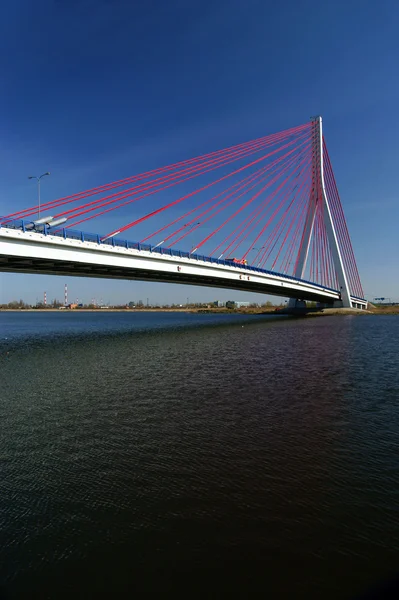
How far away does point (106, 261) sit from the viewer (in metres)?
33.9

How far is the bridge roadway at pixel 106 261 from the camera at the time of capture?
26.9m

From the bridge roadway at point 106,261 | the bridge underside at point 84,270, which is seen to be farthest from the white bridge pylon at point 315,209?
the bridge underside at point 84,270

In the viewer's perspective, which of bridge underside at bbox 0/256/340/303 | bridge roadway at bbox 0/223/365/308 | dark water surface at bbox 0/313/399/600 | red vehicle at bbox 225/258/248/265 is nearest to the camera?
dark water surface at bbox 0/313/399/600

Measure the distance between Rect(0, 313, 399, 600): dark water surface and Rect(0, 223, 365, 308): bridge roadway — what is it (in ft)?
54.3

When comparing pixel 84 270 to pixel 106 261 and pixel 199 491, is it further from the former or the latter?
pixel 199 491

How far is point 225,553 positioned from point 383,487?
3.20m

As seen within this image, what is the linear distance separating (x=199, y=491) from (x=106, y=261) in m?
30.0

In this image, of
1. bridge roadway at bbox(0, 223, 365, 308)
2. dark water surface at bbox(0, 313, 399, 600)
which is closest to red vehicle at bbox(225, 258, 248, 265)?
bridge roadway at bbox(0, 223, 365, 308)

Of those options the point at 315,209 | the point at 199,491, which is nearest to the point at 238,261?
the point at 315,209

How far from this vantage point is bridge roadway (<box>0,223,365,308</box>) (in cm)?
2688

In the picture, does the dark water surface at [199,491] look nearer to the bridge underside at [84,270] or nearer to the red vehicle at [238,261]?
the bridge underside at [84,270]

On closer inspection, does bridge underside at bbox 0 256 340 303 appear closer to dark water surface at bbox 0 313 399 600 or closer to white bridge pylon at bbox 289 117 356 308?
white bridge pylon at bbox 289 117 356 308

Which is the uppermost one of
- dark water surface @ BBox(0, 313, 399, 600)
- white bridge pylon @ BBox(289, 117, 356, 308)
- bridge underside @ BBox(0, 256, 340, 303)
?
white bridge pylon @ BBox(289, 117, 356, 308)

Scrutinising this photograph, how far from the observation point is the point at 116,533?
16.5 ft
